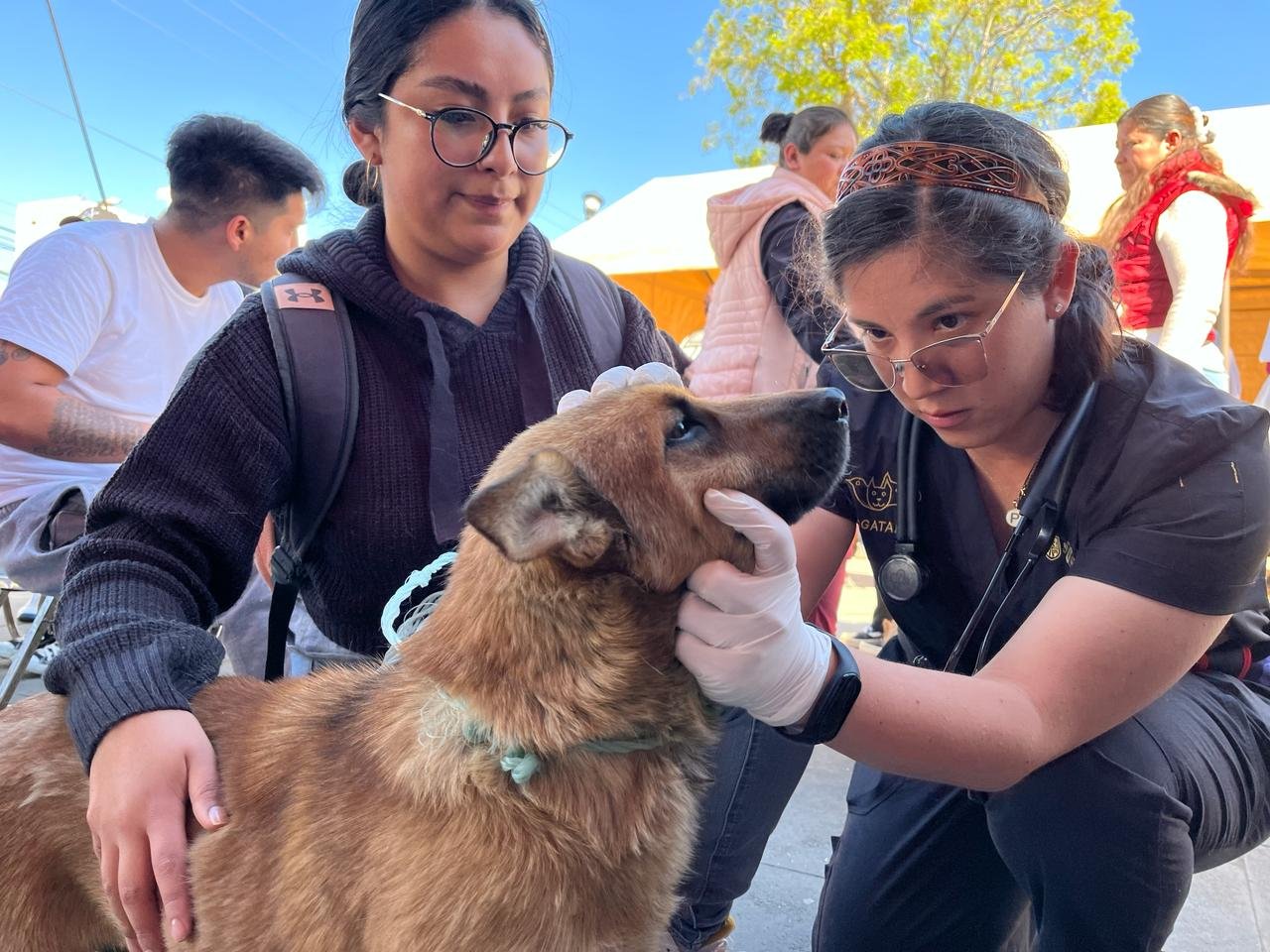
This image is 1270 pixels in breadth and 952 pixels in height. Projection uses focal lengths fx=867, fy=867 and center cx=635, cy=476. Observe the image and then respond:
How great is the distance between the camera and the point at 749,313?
405 centimetres

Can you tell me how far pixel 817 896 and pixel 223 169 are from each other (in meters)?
3.95

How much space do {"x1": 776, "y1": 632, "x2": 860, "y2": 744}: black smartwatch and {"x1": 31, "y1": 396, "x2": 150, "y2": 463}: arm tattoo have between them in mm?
2867

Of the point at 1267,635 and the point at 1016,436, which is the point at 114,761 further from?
the point at 1267,635

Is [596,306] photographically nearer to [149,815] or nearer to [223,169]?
[149,815]

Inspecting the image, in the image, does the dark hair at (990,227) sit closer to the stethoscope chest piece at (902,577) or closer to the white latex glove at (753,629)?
the stethoscope chest piece at (902,577)

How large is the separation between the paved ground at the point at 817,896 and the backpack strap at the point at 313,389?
2045 mm

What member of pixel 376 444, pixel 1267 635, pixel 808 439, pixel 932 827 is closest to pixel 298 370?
pixel 376 444

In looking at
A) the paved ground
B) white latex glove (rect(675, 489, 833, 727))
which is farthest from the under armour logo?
the paved ground

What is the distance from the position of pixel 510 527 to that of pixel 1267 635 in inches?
75.3

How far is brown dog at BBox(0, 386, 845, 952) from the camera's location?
1.49 metres

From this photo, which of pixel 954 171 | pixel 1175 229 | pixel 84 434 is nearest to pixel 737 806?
pixel 954 171

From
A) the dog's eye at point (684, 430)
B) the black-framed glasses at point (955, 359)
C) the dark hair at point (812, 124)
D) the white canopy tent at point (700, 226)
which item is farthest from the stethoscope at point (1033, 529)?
the white canopy tent at point (700, 226)

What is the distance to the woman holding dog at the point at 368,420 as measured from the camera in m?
1.67

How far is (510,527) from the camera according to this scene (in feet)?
4.37
